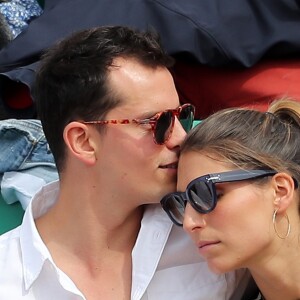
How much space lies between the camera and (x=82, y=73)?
1717 millimetres

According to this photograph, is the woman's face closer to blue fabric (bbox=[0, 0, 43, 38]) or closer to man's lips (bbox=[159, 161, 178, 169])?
man's lips (bbox=[159, 161, 178, 169])

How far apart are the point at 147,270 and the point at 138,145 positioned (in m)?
0.30

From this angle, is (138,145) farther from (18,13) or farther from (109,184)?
(18,13)

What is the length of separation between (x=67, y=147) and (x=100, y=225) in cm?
21

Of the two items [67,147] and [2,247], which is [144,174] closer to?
[67,147]

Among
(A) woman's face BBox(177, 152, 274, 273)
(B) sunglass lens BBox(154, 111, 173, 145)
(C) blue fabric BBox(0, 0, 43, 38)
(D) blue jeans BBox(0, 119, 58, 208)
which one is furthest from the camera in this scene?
(C) blue fabric BBox(0, 0, 43, 38)

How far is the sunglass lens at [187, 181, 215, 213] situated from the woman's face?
14mm

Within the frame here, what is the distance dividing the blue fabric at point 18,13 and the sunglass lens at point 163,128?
3.14 ft

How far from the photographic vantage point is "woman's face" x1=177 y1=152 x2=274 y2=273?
4.80 feet

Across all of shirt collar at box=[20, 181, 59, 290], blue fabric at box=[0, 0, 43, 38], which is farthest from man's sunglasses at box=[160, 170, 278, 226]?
blue fabric at box=[0, 0, 43, 38]

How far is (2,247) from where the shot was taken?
1.77m

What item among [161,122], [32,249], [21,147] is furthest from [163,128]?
[21,147]

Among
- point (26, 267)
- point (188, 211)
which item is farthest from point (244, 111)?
point (26, 267)

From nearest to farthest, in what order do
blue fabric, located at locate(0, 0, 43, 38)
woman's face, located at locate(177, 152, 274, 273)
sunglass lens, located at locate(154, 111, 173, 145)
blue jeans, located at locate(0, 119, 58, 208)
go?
1. woman's face, located at locate(177, 152, 274, 273)
2. sunglass lens, located at locate(154, 111, 173, 145)
3. blue jeans, located at locate(0, 119, 58, 208)
4. blue fabric, located at locate(0, 0, 43, 38)
